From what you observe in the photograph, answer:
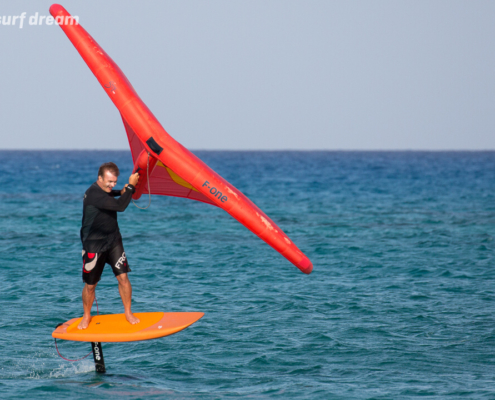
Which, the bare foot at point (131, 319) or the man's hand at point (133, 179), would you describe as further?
the bare foot at point (131, 319)

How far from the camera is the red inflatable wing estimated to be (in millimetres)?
8172

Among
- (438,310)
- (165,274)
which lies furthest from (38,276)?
(438,310)

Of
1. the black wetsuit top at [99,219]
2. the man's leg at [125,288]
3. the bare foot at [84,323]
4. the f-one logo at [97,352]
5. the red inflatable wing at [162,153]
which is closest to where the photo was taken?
the black wetsuit top at [99,219]

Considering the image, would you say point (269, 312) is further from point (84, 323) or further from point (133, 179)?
point (133, 179)

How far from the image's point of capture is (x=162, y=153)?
827 centimetres

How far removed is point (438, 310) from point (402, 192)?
34.6m

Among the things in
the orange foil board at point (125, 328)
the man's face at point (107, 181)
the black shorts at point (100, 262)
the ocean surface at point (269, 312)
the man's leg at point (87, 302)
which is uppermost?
the man's face at point (107, 181)

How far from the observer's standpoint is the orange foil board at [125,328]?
812 centimetres

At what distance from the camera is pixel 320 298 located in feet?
45.4

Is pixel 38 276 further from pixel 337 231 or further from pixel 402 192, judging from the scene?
pixel 402 192

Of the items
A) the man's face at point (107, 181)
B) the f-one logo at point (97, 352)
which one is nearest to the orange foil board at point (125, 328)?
the f-one logo at point (97, 352)

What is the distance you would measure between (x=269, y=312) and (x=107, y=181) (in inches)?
232

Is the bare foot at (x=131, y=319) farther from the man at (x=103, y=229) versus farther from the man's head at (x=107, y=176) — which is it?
the man's head at (x=107, y=176)

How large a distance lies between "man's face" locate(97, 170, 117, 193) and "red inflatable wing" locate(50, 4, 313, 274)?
Answer: 530 mm
